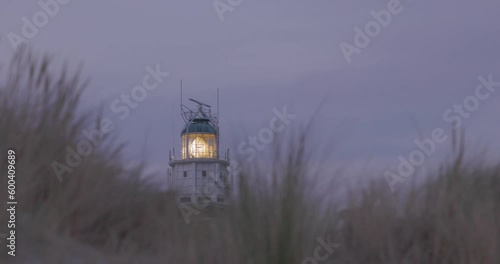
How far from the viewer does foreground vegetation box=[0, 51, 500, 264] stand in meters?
4.50

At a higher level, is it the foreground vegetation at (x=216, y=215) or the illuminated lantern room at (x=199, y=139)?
the illuminated lantern room at (x=199, y=139)

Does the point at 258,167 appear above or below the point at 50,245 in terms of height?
above

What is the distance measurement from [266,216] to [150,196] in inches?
44.1

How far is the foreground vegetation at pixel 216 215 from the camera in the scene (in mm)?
4504

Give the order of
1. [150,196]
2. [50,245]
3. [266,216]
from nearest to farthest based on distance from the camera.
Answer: [50,245], [266,216], [150,196]

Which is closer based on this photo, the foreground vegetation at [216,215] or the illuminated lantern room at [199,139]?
the foreground vegetation at [216,215]

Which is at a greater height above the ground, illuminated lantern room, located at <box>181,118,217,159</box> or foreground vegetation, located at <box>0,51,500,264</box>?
illuminated lantern room, located at <box>181,118,217,159</box>

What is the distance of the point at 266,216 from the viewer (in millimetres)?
4582

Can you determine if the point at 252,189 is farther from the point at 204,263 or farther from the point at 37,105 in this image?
the point at 37,105

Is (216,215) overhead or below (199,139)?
below

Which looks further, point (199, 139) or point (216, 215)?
point (199, 139)

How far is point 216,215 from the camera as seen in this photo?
5105 millimetres

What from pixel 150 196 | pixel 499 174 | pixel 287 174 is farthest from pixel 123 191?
pixel 499 174

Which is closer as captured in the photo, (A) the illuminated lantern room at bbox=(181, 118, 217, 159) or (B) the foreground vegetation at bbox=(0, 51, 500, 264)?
(B) the foreground vegetation at bbox=(0, 51, 500, 264)
